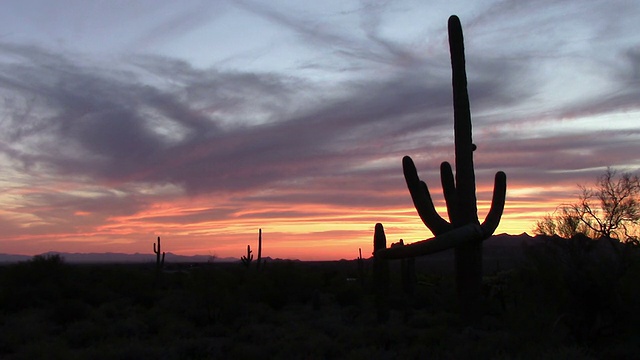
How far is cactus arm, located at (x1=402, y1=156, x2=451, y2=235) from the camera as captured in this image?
15.4m

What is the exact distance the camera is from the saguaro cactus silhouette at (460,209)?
1470 centimetres

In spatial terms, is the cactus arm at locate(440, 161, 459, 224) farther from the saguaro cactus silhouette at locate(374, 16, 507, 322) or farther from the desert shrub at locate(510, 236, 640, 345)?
the desert shrub at locate(510, 236, 640, 345)

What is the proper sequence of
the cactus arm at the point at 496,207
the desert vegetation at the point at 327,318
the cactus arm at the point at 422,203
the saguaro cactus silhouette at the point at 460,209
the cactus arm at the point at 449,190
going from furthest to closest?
the cactus arm at the point at 449,190 → the cactus arm at the point at 422,203 → the cactus arm at the point at 496,207 → the saguaro cactus silhouette at the point at 460,209 → the desert vegetation at the point at 327,318

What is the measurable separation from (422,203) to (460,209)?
943mm

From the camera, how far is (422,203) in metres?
15.6

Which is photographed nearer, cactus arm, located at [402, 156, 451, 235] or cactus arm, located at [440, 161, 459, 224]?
cactus arm, located at [402, 156, 451, 235]

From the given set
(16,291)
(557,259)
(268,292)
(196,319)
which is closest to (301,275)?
(268,292)

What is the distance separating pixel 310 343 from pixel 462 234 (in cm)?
424

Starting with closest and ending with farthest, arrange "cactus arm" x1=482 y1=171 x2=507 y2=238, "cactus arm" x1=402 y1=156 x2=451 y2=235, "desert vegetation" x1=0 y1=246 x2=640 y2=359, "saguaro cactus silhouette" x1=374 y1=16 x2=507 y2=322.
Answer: "desert vegetation" x1=0 y1=246 x2=640 y2=359 → "saguaro cactus silhouette" x1=374 y1=16 x2=507 y2=322 → "cactus arm" x1=482 y1=171 x2=507 y2=238 → "cactus arm" x1=402 y1=156 x2=451 y2=235

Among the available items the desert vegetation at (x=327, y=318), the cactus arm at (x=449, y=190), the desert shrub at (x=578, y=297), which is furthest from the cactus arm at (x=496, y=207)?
the desert shrub at (x=578, y=297)

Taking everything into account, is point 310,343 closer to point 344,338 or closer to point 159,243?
point 344,338

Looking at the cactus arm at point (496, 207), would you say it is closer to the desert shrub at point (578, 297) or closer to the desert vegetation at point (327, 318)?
the desert vegetation at point (327, 318)

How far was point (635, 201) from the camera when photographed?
36125mm

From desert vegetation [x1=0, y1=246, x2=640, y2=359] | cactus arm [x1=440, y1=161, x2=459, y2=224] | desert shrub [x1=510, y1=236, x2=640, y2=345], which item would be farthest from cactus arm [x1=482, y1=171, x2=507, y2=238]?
desert shrub [x1=510, y1=236, x2=640, y2=345]
